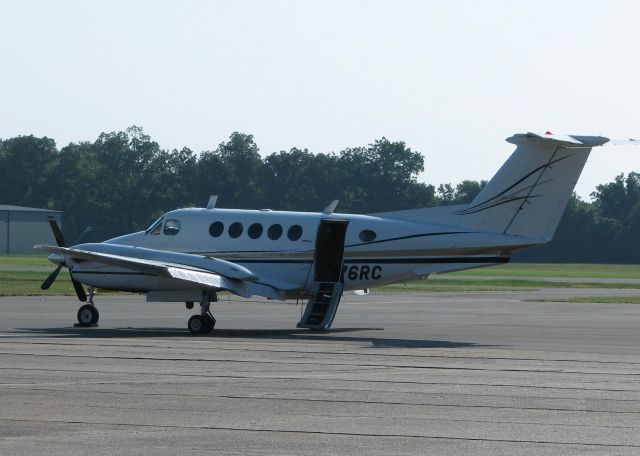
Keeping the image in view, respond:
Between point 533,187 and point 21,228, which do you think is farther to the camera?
point 21,228

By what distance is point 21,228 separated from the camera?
146875 mm

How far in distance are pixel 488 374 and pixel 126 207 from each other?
14628 centimetres

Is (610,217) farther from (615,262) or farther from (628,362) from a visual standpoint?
(628,362)

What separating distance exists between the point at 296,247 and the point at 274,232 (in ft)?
2.58

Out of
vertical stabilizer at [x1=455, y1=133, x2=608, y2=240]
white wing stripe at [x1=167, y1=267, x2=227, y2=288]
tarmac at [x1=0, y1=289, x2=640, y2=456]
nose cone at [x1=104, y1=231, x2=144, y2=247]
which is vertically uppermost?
vertical stabilizer at [x1=455, y1=133, x2=608, y2=240]

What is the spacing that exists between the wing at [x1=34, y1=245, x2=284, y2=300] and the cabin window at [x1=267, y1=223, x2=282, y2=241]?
47.3 inches

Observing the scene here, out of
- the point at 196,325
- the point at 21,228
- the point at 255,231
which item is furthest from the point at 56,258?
the point at 21,228

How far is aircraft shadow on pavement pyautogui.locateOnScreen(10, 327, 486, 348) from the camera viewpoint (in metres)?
28.8

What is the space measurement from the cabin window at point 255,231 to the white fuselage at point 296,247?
26 millimetres

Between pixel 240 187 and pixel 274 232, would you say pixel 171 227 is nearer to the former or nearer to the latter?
pixel 274 232

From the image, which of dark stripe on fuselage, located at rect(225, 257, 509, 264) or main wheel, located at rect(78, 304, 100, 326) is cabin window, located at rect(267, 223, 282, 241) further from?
main wheel, located at rect(78, 304, 100, 326)

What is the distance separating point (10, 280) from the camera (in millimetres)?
66750

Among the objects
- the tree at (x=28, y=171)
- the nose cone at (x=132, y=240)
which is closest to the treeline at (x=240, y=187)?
the tree at (x=28, y=171)

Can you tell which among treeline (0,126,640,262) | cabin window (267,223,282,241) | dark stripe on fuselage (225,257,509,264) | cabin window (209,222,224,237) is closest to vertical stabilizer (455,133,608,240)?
dark stripe on fuselage (225,257,509,264)
